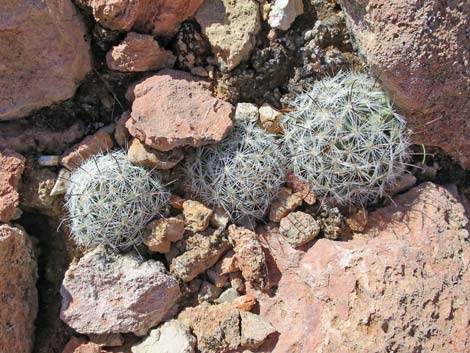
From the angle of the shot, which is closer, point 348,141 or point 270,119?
point 348,141

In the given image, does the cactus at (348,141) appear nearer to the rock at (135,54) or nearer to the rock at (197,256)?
the rock at (197,256)

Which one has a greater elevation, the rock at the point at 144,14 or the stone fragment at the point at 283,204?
the rock at the point at 144,14

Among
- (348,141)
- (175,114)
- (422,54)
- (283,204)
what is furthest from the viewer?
(283,204)

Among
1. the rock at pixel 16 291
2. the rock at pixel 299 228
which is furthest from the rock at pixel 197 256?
the rock at pixel 16 291

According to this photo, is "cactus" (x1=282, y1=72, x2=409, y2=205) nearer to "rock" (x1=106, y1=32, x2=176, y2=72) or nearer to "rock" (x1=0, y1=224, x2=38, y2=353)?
"rock" (x1=106, y1=32, x2=176, y2=72)

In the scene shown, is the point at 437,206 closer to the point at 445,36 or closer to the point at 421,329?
the point at 421,329

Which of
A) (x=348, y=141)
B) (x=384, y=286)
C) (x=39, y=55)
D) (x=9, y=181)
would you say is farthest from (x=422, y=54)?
(x=9, y=181)

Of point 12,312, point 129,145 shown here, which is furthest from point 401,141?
point 12,312

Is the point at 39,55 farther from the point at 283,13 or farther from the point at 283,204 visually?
the point at 283,204
